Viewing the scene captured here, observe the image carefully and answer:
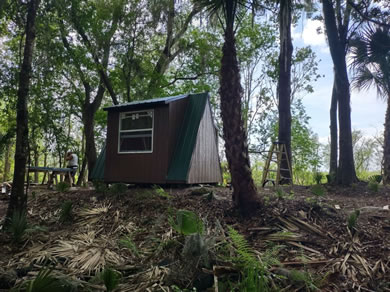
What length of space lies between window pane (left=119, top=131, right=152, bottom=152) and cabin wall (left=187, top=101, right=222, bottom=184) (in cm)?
151

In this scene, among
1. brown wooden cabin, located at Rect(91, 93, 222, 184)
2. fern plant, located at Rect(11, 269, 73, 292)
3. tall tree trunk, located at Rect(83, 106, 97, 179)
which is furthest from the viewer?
tall tree trunk, located at Rect(83, 106, 97, 179)

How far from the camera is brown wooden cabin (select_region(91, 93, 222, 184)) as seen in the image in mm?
7777

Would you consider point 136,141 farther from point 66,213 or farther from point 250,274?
point 250,274

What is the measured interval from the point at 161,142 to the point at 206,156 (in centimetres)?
162

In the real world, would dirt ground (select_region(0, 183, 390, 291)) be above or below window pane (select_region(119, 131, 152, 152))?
below

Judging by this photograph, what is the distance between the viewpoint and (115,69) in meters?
13.1

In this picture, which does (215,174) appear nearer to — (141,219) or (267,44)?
(141,219)

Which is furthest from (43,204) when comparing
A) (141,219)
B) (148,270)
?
(148,270)

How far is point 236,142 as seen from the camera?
170 inches

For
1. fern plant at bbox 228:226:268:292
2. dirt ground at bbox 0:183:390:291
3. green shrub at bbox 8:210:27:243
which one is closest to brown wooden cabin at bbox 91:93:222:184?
dirt ground at bbox 0:183:390:291

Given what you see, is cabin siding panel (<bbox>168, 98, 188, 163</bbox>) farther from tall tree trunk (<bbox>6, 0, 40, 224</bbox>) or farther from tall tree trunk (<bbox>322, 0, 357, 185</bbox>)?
tall tree trunk (<bbox>322, 0, 357, 185</bbox>)

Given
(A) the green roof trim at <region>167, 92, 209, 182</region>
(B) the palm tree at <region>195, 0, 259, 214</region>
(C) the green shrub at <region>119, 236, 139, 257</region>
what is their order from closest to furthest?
(C) the green shrub at <region>119, 236, 139, 257</region> < (B) the palm tree at <region>195, 0, 259, 214</region> < (A) the green roof trim at <region>167, 92, 209, 182</region>

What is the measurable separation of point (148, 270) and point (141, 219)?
1.75 meters

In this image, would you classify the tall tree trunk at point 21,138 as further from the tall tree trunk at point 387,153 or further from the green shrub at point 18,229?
the tall tree trunk at point 387,153
